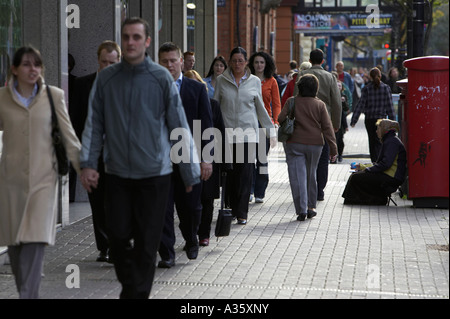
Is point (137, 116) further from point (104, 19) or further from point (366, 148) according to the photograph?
point (366, 148)

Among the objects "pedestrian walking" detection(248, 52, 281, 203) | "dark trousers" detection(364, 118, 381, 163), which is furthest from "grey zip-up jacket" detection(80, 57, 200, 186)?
"dark trousers" detection(364, 118, 381, 163)

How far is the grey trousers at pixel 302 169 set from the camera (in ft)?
36.6

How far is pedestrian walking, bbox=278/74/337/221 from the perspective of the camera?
436 inches

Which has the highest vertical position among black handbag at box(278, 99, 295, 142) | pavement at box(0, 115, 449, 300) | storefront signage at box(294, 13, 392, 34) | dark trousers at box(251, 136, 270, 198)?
storefront signage at box(294, 13, 392, 34)

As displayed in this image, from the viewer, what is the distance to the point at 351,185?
12727mm

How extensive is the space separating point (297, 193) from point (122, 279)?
535cm

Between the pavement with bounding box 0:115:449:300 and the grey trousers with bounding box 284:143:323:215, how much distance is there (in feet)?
0.86

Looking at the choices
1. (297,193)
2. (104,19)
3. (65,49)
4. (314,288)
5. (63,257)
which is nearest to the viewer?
(314,288)

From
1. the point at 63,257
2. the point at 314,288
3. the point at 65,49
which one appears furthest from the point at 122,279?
the point at 65,49

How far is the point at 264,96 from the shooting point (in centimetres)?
1266

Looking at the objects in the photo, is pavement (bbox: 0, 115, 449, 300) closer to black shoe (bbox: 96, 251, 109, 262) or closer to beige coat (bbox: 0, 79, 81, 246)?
black shoe (bbox: 96, 251, 109, 262)

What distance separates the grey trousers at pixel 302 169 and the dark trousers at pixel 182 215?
2669 millimetres

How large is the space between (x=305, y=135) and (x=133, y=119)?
17.4 feet

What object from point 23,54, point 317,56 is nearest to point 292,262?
point 23,54
